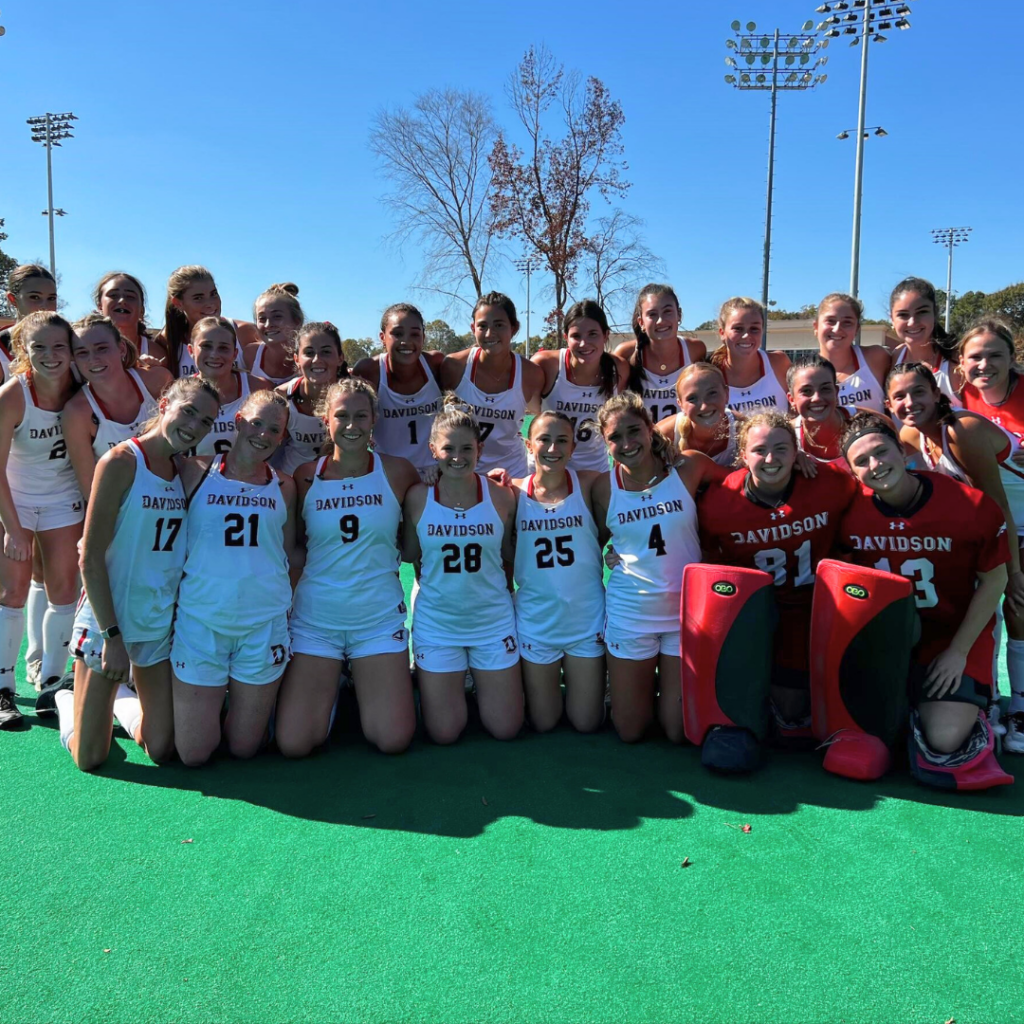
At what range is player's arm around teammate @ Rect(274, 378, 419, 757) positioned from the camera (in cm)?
376

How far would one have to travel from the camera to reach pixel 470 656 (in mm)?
3969

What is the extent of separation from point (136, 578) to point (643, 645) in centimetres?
228

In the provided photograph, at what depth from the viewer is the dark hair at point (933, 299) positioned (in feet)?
15.3

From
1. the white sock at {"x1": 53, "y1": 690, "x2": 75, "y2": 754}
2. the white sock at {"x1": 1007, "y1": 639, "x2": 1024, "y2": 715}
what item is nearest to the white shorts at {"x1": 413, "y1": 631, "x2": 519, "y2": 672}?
the white sock at {"x1": 53, "y1": 690, "x2": 75, "y2": 754}

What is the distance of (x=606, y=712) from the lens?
163 inches

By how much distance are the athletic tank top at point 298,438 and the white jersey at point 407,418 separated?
0.45 m

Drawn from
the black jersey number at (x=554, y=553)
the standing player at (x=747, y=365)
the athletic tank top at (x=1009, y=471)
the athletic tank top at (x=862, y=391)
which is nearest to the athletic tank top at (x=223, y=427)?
the black jersey number at (x=554, y=553)

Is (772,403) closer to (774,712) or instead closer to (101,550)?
(774,712)

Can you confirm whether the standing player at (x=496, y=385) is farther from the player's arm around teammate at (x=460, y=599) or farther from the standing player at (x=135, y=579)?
the standing player at (x=135, y=579)

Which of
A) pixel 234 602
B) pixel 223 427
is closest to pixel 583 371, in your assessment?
pixel 223 427

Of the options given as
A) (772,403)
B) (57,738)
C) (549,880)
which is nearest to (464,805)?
(549,880)

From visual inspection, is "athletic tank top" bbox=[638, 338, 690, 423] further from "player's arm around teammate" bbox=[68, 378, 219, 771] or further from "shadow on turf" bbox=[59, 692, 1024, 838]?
"player's arm around teammate" bbox=[68, 378, 219, 771]

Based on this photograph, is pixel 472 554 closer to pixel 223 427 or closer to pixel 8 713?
pixel 223 427

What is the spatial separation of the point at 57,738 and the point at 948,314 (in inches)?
2340
